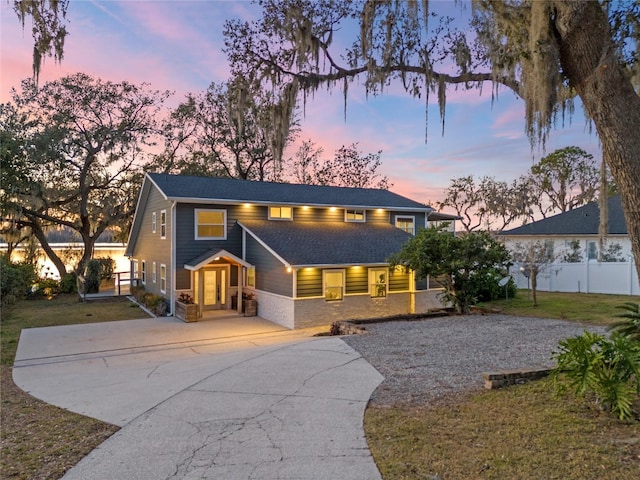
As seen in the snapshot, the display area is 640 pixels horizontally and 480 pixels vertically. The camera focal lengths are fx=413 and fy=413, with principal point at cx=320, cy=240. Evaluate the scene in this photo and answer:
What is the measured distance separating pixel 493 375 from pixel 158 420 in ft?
15.2

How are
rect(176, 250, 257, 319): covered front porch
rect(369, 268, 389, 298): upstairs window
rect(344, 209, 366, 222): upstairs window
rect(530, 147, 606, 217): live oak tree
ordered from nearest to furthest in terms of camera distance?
1. rect(369, 268, 389, 298): upstairs window
2. rect(176, 250, 257, 319): covered front porch
3. rect(344, 209, 366, 222): upstairs window
4. rect(530, 147, 606, 217): live oak tree

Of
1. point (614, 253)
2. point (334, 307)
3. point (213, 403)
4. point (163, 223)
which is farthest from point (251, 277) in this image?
point (614, 253)

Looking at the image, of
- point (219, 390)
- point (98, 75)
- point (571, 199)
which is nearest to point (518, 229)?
point (571, 199)

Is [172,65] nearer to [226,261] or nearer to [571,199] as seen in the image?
[226,261]

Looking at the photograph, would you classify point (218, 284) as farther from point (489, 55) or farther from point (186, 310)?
point (489, 55)

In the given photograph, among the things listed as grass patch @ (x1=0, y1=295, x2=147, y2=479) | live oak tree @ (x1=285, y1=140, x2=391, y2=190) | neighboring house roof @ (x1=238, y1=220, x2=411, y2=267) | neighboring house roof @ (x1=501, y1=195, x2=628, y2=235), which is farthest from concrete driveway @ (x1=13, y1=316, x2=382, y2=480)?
live oak tree @ (x1=285, y1=140, x2=391, y2=190)

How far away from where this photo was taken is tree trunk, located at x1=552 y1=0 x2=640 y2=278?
3.98 m

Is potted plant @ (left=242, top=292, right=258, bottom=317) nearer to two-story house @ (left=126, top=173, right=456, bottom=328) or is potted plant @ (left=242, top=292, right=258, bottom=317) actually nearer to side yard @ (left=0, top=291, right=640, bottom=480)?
two-story house @ (left=126, top=173, right=456, bottom=328)

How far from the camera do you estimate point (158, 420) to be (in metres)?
5.27

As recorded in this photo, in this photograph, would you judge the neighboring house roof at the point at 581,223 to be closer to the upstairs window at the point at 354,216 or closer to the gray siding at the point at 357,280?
the upstairs window at the point at 354,216

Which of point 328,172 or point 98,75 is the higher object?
point 98,75

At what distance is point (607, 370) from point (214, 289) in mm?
14883

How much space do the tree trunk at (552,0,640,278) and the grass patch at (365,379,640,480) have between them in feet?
5.65

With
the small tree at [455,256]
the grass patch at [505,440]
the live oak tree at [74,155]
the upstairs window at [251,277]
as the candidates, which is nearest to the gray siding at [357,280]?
the small tree at [455,256]
